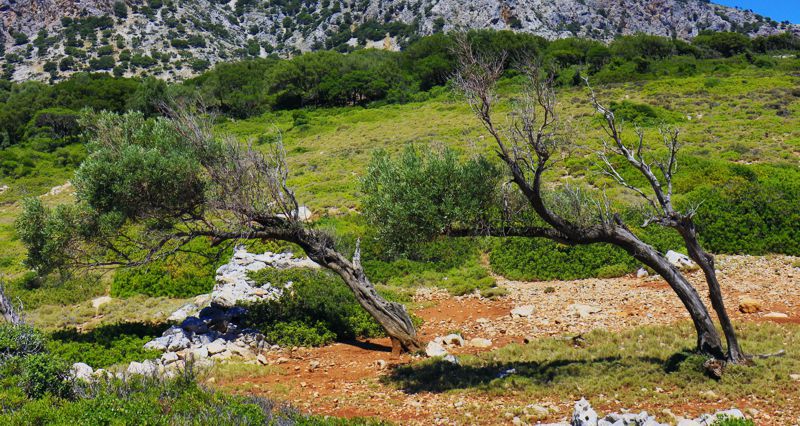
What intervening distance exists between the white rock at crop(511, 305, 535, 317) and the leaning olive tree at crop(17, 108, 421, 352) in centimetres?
332

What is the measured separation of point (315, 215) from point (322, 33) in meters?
125

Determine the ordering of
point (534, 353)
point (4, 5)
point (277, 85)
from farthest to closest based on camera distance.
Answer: point (4, 5)
point (277, 85)
point (534, 353)

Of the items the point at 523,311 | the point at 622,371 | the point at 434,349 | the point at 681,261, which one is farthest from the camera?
the point at 681,261

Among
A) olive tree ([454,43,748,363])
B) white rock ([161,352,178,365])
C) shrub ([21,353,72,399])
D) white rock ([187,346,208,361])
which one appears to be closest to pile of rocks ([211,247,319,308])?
white rock ([187,346,208,361])

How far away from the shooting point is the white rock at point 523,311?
1531cm

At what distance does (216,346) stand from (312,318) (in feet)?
8.85

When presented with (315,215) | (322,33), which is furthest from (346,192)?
(322,33)

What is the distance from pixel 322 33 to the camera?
143 metres

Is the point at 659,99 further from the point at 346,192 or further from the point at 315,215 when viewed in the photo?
the point at 315,215

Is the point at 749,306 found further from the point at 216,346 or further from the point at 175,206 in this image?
the point at 175,206

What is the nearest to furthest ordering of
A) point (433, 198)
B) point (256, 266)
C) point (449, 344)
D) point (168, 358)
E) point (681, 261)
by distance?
point (433, 198) < point (168, 358) < point (449, 344) < point (681, 261) < point (256, 266)

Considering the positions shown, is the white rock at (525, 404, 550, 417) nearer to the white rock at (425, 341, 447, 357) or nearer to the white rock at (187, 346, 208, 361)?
the white rock at (425, 341, 447, 357)

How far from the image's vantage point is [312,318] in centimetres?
1564

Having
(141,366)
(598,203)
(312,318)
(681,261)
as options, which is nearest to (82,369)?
(141,366)
